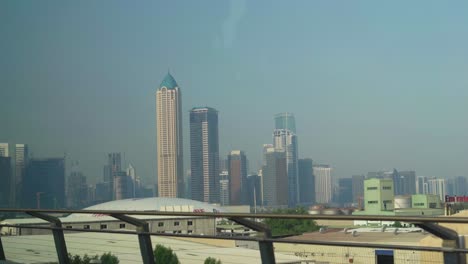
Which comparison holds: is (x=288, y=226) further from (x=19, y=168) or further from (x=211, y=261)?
(x=19, y=168)

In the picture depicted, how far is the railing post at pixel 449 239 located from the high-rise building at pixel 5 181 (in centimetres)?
15374

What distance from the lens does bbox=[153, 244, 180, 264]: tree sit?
6055 mm

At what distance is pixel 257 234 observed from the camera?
5.35 m

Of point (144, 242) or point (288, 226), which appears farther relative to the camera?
point (288, 226)

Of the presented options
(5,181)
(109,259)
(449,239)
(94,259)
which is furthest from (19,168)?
(449,239)

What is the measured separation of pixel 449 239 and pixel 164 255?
2.50 metres

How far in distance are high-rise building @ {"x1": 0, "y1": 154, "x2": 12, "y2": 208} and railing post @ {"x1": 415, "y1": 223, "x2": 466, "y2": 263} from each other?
15374cm

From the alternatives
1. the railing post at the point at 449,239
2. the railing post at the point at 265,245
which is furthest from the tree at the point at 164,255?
the railing post at the point at 449,239

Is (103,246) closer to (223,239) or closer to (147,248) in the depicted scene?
(147,248)

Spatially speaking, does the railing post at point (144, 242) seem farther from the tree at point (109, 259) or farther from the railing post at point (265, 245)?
the railing post at point (265, 245)

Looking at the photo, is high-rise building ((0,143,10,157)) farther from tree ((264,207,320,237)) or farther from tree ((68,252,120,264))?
tree ((68,252,120,264))

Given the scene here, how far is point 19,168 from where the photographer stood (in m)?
194

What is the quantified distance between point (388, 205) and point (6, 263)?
139 meters

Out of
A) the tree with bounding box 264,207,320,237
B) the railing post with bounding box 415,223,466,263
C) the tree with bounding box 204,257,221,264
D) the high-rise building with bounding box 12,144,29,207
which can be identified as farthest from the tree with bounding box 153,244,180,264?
the high-rise building with bounding box 12,144,29,207
